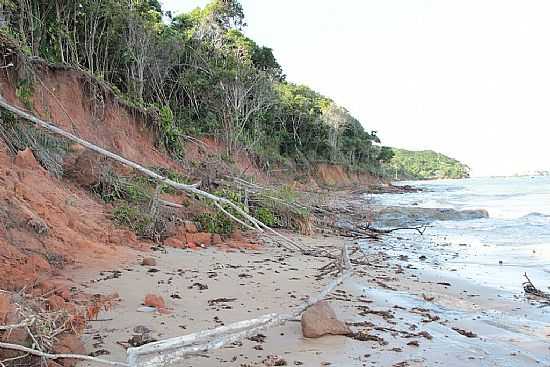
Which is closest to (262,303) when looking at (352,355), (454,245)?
(352,355)

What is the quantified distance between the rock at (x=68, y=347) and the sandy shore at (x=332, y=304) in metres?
0.21

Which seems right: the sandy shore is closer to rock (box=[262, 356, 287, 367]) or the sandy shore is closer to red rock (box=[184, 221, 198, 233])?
rock (box=[262, 356, 287, 367])

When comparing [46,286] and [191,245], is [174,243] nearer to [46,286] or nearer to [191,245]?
[191,245]

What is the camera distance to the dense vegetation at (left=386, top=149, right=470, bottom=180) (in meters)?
127

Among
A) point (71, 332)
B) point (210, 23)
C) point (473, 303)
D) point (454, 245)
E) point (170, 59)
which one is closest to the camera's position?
point (71, 332)

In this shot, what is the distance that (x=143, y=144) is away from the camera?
1540cm

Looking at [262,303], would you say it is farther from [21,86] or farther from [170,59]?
[170,59]

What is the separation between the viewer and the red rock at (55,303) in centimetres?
380

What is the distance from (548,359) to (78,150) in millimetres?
9383

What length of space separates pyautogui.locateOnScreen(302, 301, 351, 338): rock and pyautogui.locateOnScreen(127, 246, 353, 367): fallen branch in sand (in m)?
0.27

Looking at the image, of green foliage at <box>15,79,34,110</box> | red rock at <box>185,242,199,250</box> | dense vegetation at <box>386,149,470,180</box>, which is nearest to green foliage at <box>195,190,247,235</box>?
red rock at <box>185,242,199,250</box>

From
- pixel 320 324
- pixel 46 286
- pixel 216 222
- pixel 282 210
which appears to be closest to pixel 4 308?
pixel 46 286

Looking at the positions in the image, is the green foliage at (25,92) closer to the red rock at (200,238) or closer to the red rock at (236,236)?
the red rock at (200,238)

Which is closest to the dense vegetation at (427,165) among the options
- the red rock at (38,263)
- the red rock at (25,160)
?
the red rock at (25,160)
